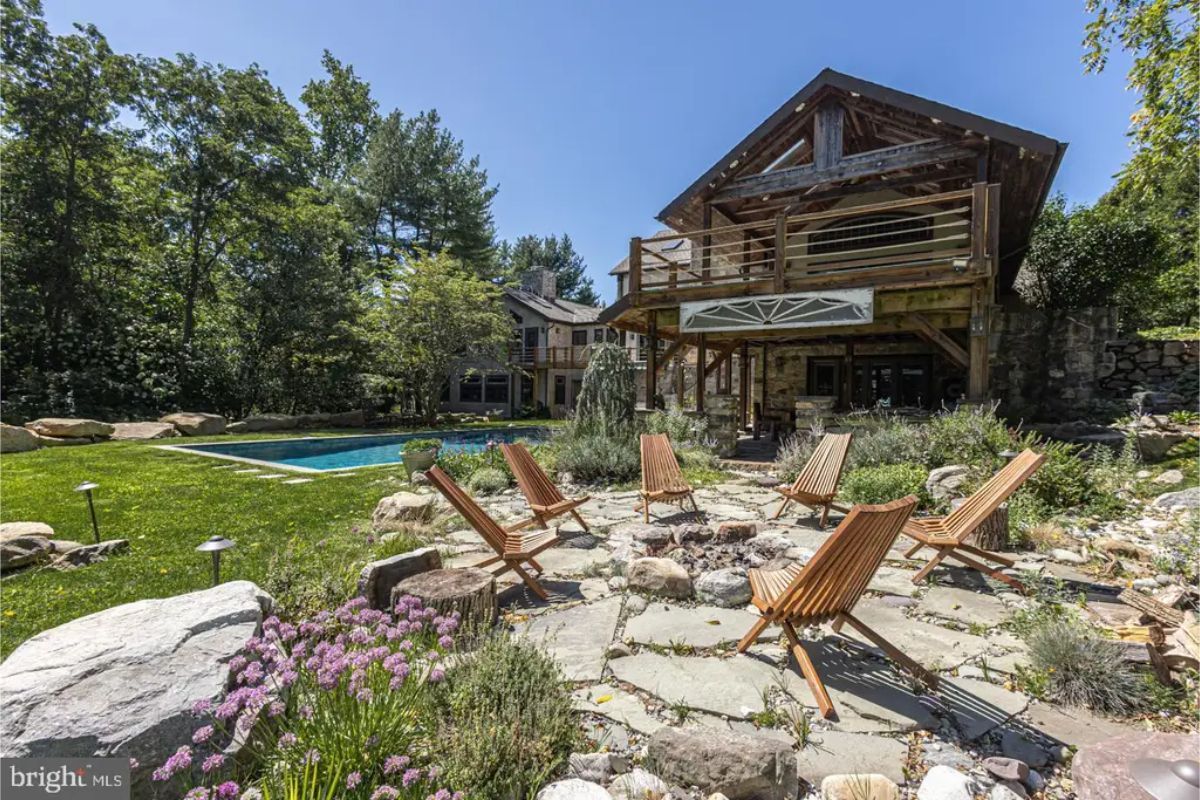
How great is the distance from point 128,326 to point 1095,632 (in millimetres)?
23298

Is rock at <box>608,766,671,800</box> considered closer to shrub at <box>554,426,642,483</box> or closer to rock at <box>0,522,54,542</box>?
rock at <box>0,522,54,542</box>

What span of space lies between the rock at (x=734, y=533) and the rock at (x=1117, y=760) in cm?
286

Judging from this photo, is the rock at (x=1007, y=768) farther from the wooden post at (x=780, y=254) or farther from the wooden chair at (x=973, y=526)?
the wooden post at (x=780, y=254)

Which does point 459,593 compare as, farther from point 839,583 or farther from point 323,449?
point 323,449

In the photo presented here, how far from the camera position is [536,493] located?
199 inches

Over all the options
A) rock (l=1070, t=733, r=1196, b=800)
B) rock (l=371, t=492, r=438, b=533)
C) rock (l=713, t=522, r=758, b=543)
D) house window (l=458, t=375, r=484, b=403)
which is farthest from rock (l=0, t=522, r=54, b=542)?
house window (l=458, t=375, r=484, b=403)

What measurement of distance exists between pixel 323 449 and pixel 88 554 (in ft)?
34.4

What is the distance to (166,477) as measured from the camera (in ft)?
26.9

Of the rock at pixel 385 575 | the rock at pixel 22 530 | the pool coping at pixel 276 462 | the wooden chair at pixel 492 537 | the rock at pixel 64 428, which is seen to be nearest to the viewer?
the rock at pixel 385 575

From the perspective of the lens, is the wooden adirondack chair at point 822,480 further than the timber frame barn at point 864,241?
No

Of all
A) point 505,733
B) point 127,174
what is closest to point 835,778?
point 505,733

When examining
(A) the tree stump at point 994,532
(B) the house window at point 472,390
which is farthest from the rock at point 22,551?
(B) the house window at point 472,390

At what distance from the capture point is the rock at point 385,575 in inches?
126

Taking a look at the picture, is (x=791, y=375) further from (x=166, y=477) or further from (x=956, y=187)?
(x=166, y=477)
